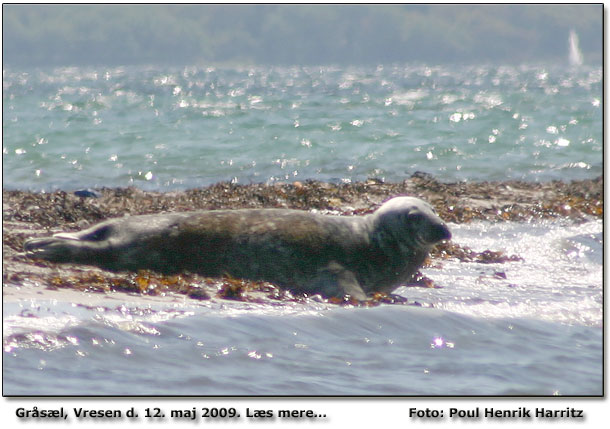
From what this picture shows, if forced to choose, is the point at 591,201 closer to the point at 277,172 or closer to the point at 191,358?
the point at 277,172

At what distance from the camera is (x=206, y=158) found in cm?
1560

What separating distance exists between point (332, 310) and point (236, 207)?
4112 millimetres

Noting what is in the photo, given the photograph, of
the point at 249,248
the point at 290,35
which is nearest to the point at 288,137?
the point at 249,248

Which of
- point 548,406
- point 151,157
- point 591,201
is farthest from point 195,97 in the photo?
point 548,406

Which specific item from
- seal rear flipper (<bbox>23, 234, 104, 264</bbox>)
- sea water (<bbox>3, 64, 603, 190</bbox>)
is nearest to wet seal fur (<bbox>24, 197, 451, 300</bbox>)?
seal rear flipper (<bbox>23, 234, 104, 264</bbox>)

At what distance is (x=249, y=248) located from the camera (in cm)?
607

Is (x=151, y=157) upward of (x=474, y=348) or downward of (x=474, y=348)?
upward

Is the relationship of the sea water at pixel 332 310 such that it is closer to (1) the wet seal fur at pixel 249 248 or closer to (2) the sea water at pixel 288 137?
(2) the sea water at pixel 288 137

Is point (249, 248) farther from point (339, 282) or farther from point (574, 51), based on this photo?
point (574, 51)

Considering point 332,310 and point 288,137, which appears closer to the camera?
point 332,310

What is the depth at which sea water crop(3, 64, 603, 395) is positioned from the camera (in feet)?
13.8

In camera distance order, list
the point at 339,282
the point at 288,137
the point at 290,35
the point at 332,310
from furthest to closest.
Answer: the point at 290,35 → the point at 288,137 → the point at 339,282 → the point at 332,310

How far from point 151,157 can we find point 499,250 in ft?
28.2

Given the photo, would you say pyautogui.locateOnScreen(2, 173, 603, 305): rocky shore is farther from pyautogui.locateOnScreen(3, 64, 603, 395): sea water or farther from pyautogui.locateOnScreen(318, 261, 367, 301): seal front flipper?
pyautogui.locateOnScreen(3, 64, 603, 395): sea water
